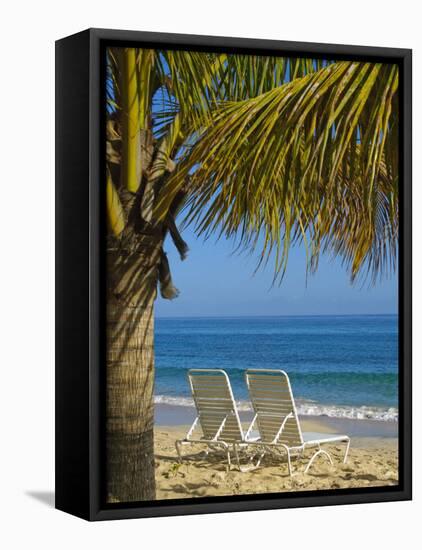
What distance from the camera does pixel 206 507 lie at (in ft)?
46.3

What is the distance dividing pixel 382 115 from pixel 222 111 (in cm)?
157

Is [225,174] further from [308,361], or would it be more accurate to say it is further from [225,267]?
[308,361]

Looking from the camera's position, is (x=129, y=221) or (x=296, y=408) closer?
(x=129, y=221)

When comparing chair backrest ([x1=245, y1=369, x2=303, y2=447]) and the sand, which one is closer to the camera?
the sand

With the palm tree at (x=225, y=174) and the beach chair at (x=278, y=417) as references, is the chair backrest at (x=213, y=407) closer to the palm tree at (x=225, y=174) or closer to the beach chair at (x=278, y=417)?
the beach chair at (x=278, y=417)

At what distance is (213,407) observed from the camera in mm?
14906

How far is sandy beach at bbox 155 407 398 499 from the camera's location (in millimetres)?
14227

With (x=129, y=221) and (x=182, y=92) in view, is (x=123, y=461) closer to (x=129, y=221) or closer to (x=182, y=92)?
(x=129, y=221)

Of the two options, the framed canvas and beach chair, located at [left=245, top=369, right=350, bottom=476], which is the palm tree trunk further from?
beach chair, located at [left=245, top=369, right=350, bottom=476]

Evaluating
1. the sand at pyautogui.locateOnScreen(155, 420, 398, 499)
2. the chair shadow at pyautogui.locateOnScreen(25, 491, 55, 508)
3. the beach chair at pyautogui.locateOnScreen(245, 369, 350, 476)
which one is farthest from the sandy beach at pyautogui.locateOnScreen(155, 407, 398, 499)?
the chair shadow at pyautogui.locateOnScreen(25, 491, 55, 508)

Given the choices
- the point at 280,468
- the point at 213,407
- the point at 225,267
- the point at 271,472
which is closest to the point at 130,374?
the point at 213,407

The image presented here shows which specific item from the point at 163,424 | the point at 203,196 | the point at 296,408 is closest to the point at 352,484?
the point at 296,408

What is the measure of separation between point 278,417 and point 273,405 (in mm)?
113

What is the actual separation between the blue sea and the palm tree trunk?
147 millimetres
